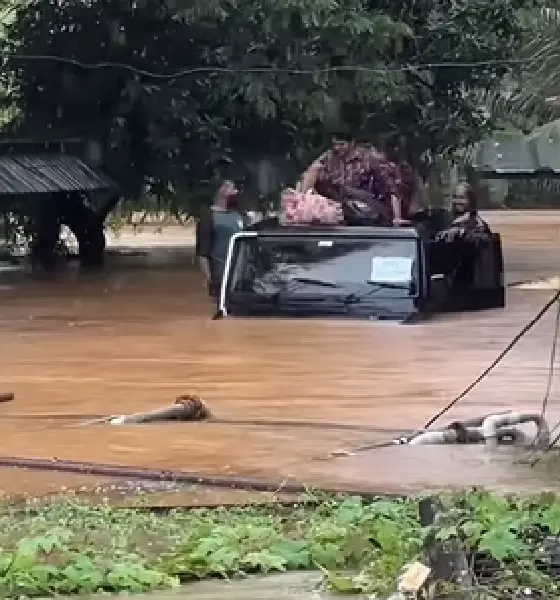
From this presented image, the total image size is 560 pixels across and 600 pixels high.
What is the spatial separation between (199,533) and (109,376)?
22.4 ft

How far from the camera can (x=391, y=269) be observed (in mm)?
17406

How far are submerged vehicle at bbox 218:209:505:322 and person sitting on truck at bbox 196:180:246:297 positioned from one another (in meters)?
1.53

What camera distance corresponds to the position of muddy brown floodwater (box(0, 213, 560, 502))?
895cm

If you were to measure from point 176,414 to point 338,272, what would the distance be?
712 centimetres

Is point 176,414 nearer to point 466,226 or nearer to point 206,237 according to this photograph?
point 466,226

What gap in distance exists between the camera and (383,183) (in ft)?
66.8

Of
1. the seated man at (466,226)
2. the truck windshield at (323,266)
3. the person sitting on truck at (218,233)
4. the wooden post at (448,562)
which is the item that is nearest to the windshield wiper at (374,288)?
the truck windshield at (323,266)

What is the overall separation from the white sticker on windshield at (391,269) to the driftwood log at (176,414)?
22.6ft

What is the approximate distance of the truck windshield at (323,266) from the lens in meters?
17.4

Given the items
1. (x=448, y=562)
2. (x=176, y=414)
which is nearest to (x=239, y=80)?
(x=176, y=414)

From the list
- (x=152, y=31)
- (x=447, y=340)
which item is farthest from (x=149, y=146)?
(x=447, y=340)

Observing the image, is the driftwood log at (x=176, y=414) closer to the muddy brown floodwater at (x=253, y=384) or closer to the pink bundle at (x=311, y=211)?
the muddy brown floodwater at (x=253, y=384)

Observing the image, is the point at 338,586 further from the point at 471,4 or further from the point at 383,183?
the point at 471,4

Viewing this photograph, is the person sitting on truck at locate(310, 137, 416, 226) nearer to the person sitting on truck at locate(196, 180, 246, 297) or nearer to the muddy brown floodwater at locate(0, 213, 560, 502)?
the person sitting on truck at locate(196, 180, 246, 297)
